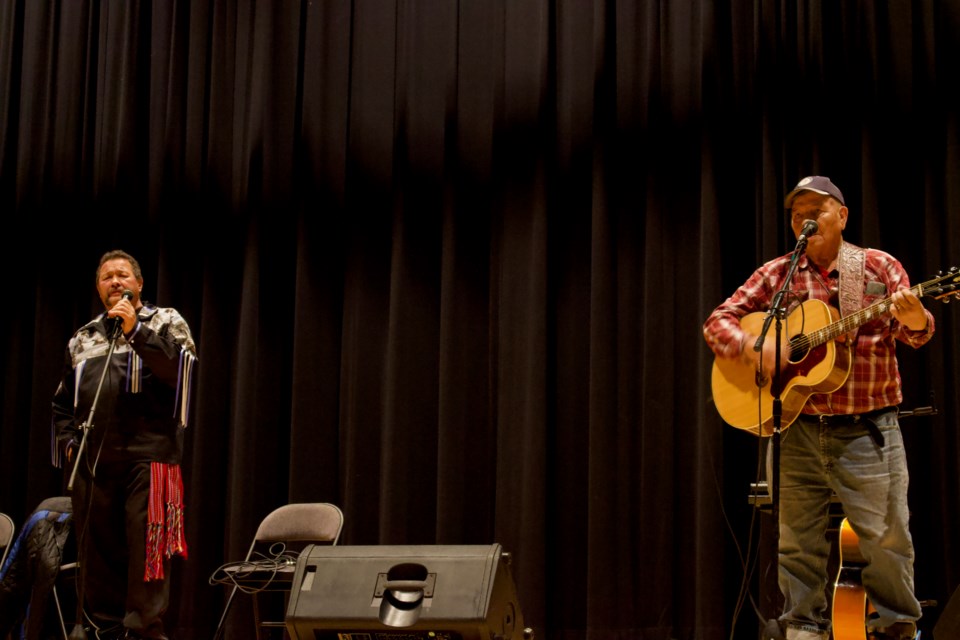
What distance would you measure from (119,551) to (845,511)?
2851 mm

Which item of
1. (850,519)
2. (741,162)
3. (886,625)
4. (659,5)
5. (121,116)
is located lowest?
(886,625)

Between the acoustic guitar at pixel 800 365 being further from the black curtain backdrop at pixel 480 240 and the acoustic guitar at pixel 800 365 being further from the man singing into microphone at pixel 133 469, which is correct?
the man singing into microphone at pixel 133 469

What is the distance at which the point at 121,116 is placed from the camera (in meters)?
5.98

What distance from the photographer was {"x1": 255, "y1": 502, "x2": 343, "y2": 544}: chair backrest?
14.5 ft

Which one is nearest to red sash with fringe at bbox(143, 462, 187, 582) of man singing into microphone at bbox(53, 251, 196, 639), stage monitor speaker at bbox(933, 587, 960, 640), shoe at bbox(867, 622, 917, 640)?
man singing into microphone at bbox(53, 251, 196, 639)

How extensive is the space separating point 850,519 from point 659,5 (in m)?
2.88

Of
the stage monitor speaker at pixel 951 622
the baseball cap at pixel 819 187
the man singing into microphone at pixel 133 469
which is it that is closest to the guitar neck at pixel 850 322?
the baseball cap at pixel 819 187

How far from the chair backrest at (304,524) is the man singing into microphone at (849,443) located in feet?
6.16

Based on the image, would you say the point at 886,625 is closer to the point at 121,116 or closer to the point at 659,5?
the point at 659,5

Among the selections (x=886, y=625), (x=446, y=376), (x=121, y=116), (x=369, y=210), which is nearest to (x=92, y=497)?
(x=446, y=376)

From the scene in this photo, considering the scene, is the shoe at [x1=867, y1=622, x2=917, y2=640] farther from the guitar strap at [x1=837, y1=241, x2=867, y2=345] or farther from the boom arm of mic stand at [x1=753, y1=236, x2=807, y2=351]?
the boom arm of mic stand at [x1=753, y1=236, x2=807, y2=351]

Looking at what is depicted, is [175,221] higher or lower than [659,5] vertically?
lower

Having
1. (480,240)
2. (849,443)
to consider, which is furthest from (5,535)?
(849,443)

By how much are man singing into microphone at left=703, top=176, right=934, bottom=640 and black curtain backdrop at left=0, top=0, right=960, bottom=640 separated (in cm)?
88
